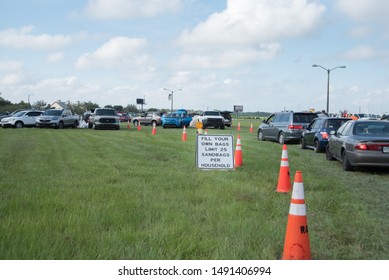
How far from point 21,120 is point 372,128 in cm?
3291

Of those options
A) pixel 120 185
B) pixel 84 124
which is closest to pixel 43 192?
pixel 120 185

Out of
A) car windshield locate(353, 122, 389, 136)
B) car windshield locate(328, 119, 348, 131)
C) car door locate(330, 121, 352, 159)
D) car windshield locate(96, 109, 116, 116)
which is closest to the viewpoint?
car windshield locate(353, 122, 389, 136)

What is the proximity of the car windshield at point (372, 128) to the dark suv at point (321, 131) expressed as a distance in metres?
3.89

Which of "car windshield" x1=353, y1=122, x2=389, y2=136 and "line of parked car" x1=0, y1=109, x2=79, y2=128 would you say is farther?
"line of parked car" x1=0, y1=109, x2=79, y2=128

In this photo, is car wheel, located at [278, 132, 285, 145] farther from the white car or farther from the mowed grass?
the white car

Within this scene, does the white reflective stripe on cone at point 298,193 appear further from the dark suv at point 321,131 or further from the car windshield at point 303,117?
the car windshield at point 303,117

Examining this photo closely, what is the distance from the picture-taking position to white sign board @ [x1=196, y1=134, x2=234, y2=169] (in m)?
10.5

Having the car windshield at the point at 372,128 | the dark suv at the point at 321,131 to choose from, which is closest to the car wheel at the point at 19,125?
the dark suv at the point at 321,131

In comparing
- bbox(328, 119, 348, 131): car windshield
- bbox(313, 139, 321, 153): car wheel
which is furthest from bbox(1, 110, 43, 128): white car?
bbox(328, 119, 348, 131): car windshield

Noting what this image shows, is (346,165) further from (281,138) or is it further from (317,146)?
(281,138)

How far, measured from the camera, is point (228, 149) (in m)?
10.5

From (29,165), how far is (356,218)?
26.1 ft

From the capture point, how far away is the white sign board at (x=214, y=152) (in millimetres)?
10469

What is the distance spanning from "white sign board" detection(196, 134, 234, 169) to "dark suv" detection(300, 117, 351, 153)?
6838 mm
